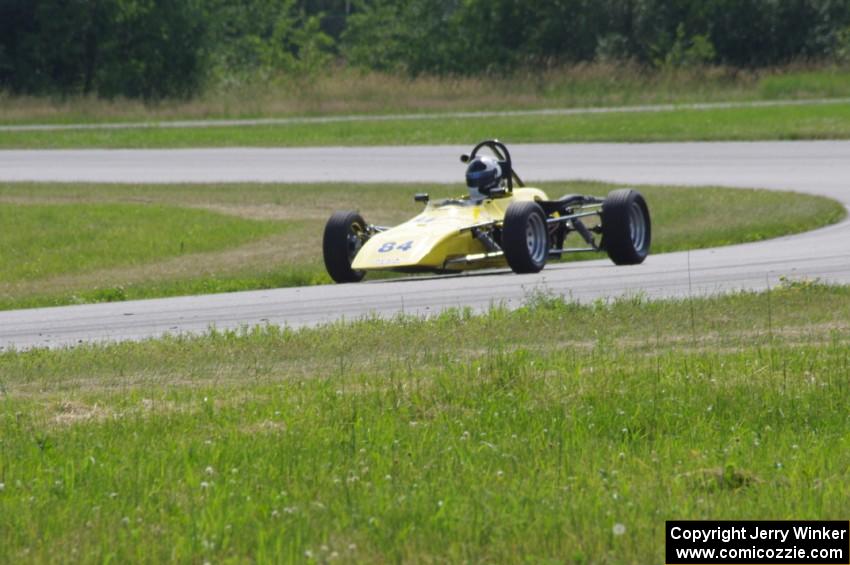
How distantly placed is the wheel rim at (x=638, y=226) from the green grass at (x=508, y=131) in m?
17.3

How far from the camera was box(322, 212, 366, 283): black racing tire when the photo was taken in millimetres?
16797

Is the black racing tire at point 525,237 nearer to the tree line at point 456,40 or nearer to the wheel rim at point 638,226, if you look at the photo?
the wheel rim at point 638,226

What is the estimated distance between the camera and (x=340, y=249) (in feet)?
55.1

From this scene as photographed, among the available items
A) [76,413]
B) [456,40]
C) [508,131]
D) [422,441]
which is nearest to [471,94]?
[508,131]

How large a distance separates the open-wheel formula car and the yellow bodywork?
0.01m

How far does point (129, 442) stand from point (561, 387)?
2.55 meters

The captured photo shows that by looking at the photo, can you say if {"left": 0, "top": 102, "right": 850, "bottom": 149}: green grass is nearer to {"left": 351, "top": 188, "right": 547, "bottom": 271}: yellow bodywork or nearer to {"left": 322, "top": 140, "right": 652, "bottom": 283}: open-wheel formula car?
{"left": 322, "top": 140, "right": 652, "bottom": 283}: open-wheel formula car

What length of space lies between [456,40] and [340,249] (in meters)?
51.8

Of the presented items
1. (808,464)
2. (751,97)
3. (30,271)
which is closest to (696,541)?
(808,464)


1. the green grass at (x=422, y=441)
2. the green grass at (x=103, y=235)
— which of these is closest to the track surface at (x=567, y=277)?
the green grass at (x=422, y=441)

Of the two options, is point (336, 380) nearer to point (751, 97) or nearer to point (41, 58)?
point (751, 97)

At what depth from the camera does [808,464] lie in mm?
6809

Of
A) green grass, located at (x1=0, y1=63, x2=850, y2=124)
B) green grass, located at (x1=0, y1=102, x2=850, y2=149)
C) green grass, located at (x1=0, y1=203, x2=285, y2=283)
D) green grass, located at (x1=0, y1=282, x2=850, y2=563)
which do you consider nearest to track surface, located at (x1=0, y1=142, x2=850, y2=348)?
green grass, located at (x1=0, y1=282, x2=850, y2=563)

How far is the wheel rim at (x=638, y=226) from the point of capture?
17.2 meters
